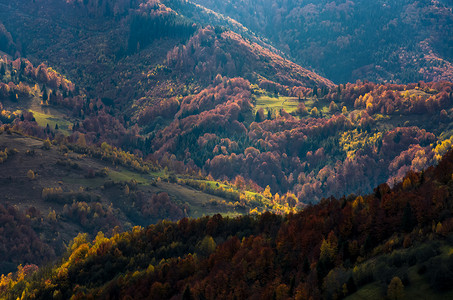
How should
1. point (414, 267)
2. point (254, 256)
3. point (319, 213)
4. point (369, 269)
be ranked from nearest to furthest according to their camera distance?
point (414, 267), point (369, 269), point (254, 256), point (319, 213)

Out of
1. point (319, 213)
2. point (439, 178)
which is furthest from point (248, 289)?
point (439, 178)

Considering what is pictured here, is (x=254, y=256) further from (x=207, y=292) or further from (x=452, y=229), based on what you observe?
(x=452, y=229)

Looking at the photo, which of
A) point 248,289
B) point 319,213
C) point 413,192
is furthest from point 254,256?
point 413,192

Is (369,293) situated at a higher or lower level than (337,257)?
higher

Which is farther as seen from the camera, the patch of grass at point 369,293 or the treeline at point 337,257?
the treeline at point 337,257

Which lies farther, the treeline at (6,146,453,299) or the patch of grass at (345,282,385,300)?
the treeline at (6,146,453,299)

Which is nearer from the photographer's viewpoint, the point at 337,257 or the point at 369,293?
the point at 369,293

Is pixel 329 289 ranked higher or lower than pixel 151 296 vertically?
higher

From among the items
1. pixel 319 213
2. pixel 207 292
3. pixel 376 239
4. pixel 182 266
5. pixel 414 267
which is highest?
pixel 414 267

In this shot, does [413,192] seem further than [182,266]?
No

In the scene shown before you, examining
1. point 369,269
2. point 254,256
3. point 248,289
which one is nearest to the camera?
point 369,269
